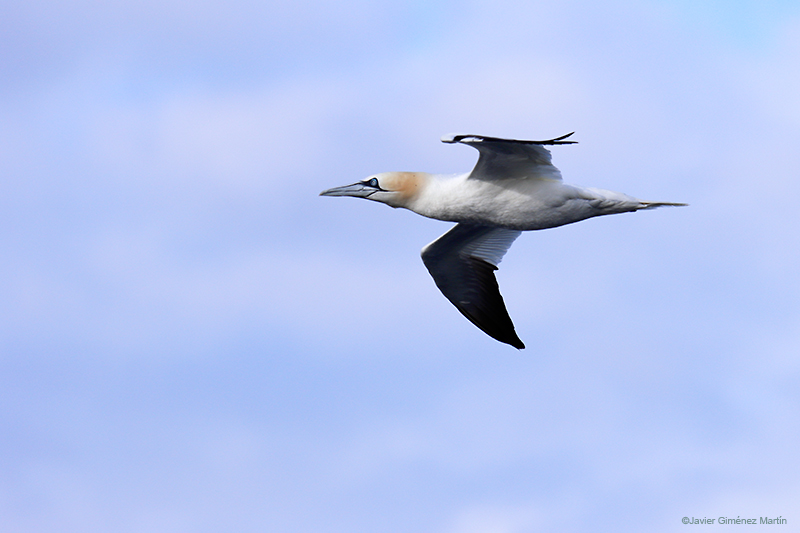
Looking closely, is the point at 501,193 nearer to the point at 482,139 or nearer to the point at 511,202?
the point at 511,202

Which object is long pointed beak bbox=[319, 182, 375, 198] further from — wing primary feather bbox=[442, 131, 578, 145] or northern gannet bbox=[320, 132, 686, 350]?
wing primary feather bbox=[442, 131, 578, 145]

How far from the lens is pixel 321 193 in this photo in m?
15.0

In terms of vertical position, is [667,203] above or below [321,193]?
below

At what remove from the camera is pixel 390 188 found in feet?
47.1

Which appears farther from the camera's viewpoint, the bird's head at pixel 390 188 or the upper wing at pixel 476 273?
the upper wing at pixel 476 273

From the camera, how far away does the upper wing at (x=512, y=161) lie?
12812 mm

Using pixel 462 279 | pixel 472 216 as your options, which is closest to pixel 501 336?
pixel 462 279

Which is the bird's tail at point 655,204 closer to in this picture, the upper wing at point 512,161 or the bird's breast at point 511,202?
the bird's breast at point 511,202

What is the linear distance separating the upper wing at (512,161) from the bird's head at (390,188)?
0.90 metres

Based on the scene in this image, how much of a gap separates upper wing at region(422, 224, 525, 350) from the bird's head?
1.78 m

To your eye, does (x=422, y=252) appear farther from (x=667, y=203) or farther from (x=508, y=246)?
(x=667, y=203)

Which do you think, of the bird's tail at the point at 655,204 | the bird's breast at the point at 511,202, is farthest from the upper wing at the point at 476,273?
the bird's tail at the point at 655,204

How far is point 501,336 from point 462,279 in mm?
1051

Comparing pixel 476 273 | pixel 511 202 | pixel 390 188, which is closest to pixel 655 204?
pixel 511 202
